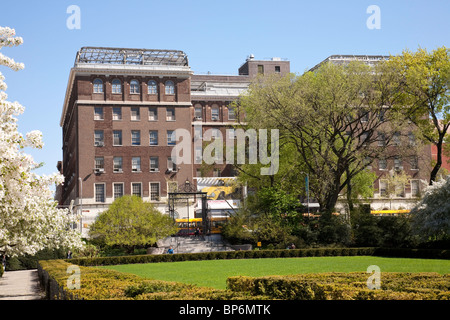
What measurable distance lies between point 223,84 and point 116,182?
29.6 metres

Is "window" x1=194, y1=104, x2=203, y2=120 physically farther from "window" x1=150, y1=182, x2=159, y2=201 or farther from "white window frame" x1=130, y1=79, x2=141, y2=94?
"window" x1=150, y1=182, x2=159, y2=201

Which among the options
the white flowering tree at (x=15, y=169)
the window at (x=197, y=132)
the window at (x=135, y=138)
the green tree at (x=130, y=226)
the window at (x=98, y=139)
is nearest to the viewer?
the white flowering tree at (x=15, y=169)

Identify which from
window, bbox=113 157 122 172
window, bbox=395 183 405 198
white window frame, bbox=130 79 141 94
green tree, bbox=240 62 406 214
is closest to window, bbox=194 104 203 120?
white window frame, bbox=130 79 141 94

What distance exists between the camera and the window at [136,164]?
238 ft

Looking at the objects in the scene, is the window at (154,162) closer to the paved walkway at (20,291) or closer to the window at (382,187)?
the window at (382,187)

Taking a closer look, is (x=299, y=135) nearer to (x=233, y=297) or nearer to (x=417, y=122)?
(x=417, y=122)

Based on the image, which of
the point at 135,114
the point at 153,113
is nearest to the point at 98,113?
the point at 135,114

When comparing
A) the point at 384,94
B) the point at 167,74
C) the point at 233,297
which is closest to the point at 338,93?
the point at 384,94

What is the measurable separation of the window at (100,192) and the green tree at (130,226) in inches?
766

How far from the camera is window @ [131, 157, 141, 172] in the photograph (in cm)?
7269

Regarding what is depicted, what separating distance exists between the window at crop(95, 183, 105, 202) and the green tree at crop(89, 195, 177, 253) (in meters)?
19.4

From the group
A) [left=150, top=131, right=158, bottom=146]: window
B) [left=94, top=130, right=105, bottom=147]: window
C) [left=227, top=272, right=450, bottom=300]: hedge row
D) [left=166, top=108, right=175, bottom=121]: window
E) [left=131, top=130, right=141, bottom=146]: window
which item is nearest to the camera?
[left=227, top=272, right=450, bottom=300]: hedge row

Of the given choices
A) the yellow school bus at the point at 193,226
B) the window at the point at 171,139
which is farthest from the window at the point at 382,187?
the window at the point at 171,139

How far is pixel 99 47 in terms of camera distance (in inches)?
2810
